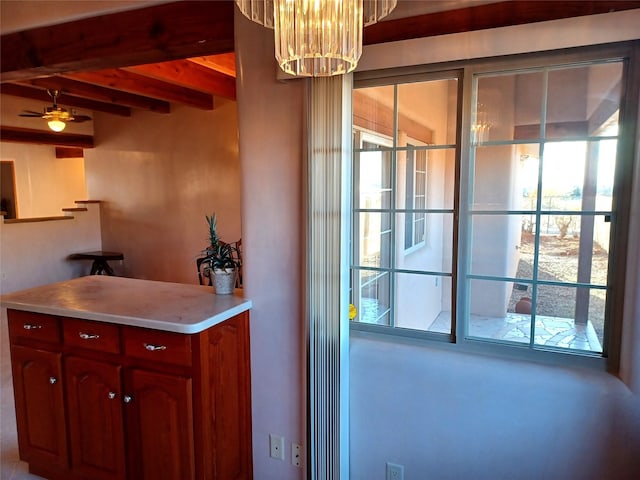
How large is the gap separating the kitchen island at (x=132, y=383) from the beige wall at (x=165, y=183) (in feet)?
11.7

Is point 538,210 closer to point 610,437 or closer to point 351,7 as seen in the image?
point 610,437

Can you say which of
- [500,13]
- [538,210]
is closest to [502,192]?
[538,210]

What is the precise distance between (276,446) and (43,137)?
6689 millimetres

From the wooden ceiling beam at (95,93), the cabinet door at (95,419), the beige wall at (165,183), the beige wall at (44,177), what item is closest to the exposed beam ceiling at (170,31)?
the wooden ceiling beam at (95,93)

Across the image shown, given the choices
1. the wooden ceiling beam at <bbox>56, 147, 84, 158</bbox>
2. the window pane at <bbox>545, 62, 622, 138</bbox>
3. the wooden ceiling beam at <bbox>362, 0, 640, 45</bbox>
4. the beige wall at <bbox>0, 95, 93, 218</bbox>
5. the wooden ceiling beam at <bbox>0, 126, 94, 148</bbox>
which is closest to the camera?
the wooden ceiling beam at <bbox>362, 0, 640, 45</bbox>

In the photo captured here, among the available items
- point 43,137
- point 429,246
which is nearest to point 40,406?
point 429,246

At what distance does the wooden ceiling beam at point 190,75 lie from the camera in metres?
3.70

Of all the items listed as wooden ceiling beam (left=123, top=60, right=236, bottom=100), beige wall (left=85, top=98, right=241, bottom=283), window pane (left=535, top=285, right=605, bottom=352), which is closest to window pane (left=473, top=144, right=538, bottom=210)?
window pane (left=535, top=285, right=605, bottom=352)

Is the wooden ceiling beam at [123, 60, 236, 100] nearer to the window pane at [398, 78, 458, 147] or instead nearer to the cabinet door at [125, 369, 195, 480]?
the window pane at [398, 78, 458, 147]

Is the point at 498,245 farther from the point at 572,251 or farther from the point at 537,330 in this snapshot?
the point at 537,330

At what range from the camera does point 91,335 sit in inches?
78.7

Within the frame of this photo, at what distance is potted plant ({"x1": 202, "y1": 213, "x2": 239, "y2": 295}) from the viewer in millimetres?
2201

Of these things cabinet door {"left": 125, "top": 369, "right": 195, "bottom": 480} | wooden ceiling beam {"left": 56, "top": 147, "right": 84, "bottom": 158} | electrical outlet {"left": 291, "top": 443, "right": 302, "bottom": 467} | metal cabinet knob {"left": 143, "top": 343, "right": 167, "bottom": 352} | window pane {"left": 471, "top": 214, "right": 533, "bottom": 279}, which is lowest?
electrical outlet {"left": 291, "top": 443, "right": 302, "bottom": 467}

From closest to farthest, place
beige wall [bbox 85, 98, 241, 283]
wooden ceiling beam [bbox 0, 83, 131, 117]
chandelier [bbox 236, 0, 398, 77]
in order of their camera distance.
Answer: chandelier [bbox 236, 0, 398, 77] < wooden ceiling beam [bbox 0, 83, 131, 117] < beige wall [bbox 85, 98, 241, 283]
